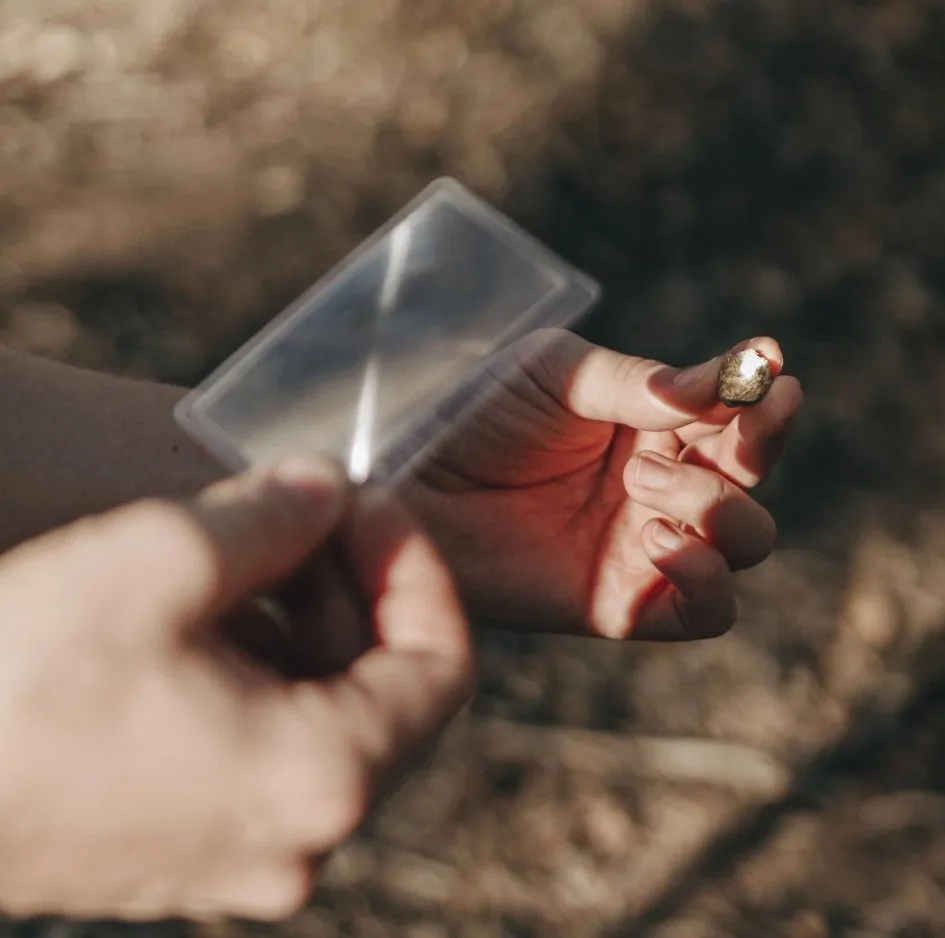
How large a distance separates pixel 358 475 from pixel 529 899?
0.64 m

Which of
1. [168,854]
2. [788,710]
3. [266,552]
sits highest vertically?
[266,552]

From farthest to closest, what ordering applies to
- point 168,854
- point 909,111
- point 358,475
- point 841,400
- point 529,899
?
point 909,111
point 841,400
point 529,899
point 358,475
point 168,854

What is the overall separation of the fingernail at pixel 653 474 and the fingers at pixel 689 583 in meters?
0.05

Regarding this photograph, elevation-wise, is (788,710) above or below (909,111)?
below

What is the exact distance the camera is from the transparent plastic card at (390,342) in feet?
2.69

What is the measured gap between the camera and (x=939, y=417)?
1.46 metres

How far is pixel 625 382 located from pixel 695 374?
7 cm

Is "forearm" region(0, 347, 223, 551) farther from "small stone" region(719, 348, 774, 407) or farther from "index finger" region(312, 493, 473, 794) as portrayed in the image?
A: "small stone" region(719, 348, 774, 407)

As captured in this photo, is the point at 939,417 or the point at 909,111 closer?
the point at 939,417

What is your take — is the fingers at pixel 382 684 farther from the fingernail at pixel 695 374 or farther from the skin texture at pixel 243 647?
the fingernail at pixel 695 374

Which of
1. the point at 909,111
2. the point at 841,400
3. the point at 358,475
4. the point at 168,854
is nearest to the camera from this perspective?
the point at 168,854

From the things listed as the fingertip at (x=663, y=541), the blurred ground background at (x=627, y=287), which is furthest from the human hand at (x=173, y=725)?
the blurred ground background at (x=627, y=287)

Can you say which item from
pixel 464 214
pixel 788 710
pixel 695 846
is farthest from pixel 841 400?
pixel 464 214

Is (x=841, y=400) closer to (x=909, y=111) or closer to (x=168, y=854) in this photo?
(x=909, y=111)
